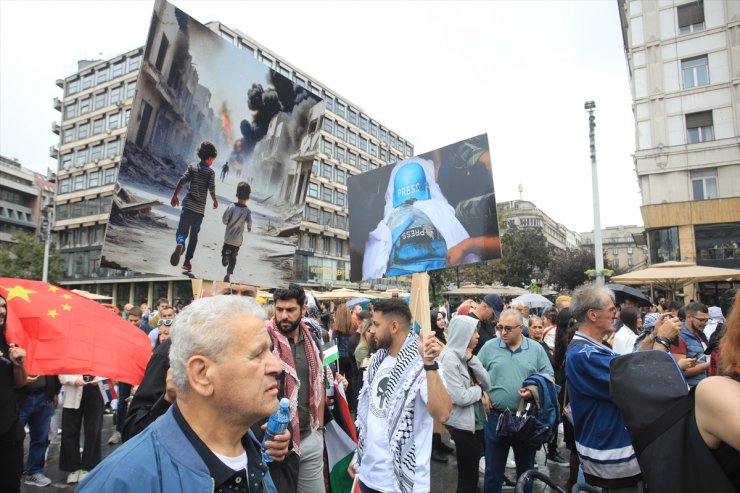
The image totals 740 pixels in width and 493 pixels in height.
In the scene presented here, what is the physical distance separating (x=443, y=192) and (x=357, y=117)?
57.2 metres

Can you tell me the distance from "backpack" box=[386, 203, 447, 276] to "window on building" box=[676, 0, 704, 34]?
99.2 ft

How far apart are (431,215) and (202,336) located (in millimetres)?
4378

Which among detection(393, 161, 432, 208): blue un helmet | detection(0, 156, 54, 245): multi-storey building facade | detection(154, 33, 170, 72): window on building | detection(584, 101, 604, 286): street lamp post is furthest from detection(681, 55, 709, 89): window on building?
detection(0, 156, 54, 245): multi-storey building facade

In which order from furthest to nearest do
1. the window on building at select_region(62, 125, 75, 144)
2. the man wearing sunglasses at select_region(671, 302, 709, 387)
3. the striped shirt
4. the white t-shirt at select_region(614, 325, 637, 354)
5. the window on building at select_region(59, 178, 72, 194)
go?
1. the window on building at select_region(62, 125, 75, 144)
2. the window on building at select_region(59, 178, 72, 194)
3. the white t-shirt at select_region(614, 325, 637, 354)
4. the man wearing sunglasses at select_region(671, 302, 709, 387)
5. the striped shirt

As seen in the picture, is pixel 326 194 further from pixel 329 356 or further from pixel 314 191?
pixel 329 356

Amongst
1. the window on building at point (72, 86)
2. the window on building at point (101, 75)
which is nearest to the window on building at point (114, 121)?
the window on building at point (101, 75)

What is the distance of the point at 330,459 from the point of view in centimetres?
375

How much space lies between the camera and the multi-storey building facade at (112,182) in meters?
45.7

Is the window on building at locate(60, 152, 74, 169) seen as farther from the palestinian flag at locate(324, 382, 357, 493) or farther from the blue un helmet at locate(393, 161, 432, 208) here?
the palestinian flag at locate(324, 382, 357, 493)

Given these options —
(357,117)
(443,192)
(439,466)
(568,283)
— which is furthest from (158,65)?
(357,117)

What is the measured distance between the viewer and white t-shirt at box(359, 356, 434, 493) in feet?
9.85

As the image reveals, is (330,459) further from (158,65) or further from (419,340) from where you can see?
(158,65)

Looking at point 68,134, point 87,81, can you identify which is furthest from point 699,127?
point 68,134

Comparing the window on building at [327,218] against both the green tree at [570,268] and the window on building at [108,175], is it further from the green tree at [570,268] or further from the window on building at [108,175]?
the green tree at [570,268]
